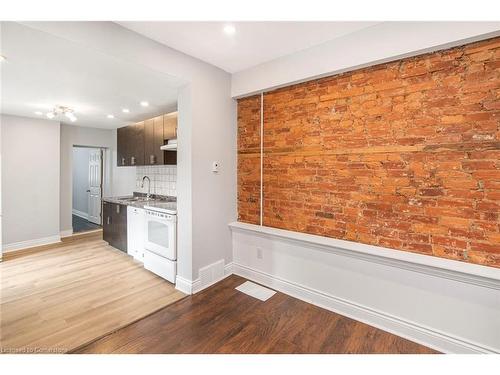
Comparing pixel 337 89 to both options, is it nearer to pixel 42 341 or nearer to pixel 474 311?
pixel 474 311

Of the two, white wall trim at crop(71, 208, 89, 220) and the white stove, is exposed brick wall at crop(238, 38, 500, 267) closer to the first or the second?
the white stove

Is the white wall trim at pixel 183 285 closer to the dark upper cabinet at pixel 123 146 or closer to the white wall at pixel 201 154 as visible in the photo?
the white wall at pixel 201 154

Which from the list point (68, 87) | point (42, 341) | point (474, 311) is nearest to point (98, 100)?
point (68, 87)

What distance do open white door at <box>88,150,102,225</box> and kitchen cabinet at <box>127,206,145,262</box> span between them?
9.59 ft

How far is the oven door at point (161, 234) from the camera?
2.88m

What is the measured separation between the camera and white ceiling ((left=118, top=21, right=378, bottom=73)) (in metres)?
2.03

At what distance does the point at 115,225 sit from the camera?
165 inches

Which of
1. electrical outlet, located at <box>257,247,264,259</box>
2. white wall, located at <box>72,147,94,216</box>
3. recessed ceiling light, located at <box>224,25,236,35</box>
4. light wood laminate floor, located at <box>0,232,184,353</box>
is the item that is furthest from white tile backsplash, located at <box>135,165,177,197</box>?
recessed ceiling light, located at <box>224,25,236,35</box>

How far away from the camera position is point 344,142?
231cm

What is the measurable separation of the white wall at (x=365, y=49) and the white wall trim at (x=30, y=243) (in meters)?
4.80

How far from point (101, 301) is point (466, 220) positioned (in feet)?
11.4

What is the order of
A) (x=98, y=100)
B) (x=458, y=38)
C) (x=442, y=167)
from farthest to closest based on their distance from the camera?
(x=98, y=100)
(x=442, y=167)
(x=458, y=38)

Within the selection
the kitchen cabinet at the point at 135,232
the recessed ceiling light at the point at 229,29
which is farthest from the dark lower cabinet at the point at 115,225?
the recessed ceiling light at the point at 229,29

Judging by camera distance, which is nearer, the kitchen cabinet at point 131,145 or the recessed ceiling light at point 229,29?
the recessed ceiling light at point 229,29
